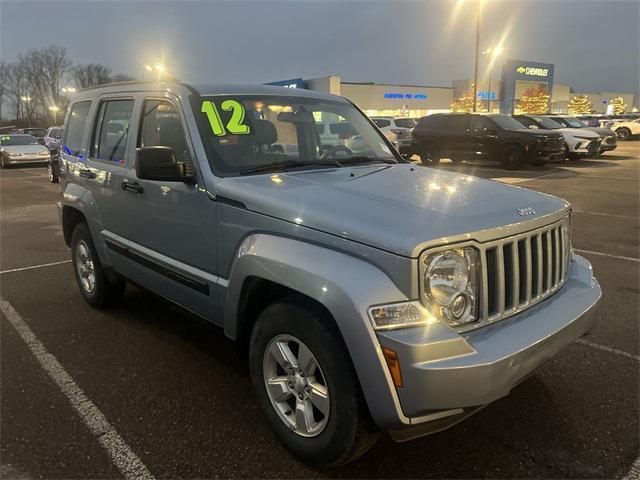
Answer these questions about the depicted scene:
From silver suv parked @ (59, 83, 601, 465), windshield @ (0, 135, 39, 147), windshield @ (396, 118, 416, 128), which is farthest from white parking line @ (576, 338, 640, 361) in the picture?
windshield @ (0, 135, 39, 147)

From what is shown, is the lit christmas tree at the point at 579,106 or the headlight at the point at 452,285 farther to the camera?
the lit christmas tree at the point at 579,106

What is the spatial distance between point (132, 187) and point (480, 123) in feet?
52.5

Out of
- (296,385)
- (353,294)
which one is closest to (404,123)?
(296,385)

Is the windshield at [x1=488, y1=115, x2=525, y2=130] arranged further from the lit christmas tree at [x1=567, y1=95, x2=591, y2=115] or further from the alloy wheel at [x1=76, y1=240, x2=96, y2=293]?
the lit christmas tree at [x1=567, y1=95, x2=591, y2=115]

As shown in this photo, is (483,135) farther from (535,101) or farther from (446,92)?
(446,92)

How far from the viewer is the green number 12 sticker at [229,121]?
330 centimetres

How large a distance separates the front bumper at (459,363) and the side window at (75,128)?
3960 millimetres

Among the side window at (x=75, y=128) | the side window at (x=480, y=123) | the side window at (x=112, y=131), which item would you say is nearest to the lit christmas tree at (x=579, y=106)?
the side window at (x=480, y=123)

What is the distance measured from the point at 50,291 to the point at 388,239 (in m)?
4.54

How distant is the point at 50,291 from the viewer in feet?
17.8

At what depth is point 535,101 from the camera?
184 feet

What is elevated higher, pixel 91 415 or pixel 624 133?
pixel 624 133

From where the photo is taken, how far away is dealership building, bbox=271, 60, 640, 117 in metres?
52.2

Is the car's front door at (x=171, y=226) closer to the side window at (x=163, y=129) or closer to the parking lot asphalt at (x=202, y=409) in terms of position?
the side window at (x=163, y=129)
